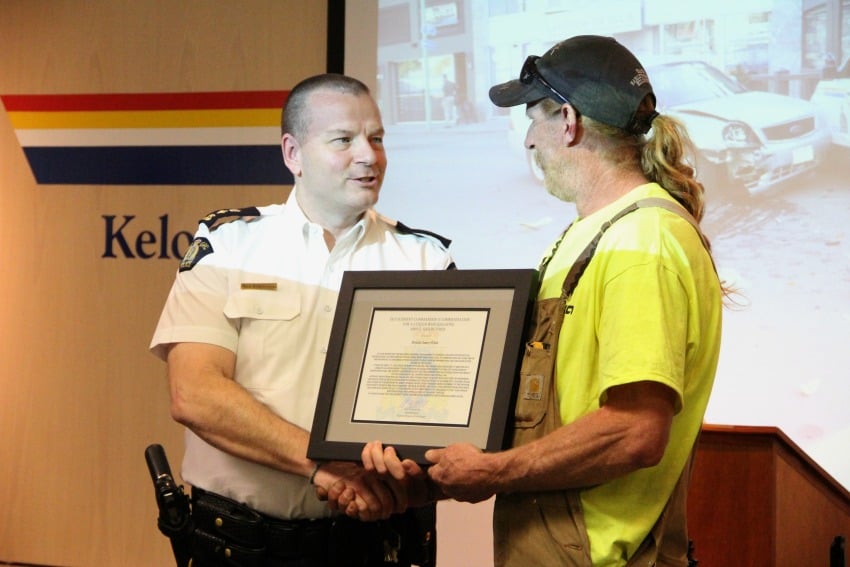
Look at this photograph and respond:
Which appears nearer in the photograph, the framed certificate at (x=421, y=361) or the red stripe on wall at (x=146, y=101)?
the framed certificate at (x=421, y=361)

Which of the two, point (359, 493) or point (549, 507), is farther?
point (359, 493)

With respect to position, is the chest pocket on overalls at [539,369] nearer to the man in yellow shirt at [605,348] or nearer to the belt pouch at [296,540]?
the man in yellow shirt at [605,348]

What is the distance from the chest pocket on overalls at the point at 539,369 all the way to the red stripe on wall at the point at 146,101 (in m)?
2.87

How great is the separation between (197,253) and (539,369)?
2.92ft

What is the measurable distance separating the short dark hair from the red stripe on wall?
2111 millimetres

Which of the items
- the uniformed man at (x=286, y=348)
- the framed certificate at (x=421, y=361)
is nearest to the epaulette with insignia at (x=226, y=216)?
the uniformed man at (x=286, y=348)

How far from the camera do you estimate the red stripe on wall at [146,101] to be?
4535 millimetres

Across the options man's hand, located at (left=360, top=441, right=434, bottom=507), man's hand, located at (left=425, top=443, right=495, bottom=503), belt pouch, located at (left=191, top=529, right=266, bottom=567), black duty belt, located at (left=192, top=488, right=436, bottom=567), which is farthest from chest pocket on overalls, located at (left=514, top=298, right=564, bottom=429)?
belt pouch, located at (left=191, top=529, right=266, bottom=567)

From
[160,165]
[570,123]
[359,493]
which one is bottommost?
[359,493]

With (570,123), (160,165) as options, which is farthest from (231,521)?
(160,165)

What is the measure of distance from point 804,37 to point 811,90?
0.18 metres

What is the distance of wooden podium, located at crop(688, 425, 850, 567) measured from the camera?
2.80 meters

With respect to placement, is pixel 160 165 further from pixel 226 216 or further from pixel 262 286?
pixel 262 286

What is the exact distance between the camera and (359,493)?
2.06 meters
